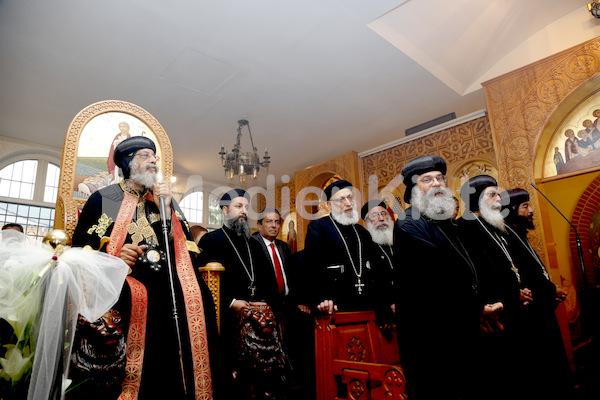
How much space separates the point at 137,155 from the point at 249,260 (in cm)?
142

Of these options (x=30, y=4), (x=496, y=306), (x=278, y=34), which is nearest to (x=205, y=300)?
(x=496, y=306)

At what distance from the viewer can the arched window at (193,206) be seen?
1071 cm

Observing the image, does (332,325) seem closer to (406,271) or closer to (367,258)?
(406,271)

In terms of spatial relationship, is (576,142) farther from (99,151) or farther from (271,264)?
(99,151)

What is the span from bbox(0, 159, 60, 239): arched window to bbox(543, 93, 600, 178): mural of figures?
9519mm

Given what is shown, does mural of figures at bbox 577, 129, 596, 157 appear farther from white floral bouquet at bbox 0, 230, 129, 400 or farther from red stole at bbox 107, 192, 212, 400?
white floral bouquet at bbox 0, 230, 129, 400

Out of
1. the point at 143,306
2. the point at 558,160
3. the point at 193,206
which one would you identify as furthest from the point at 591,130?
the point at 193,206

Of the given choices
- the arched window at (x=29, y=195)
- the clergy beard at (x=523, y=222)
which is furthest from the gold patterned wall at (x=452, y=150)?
the arched window at (x=29, y=195)

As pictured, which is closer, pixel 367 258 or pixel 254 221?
pixel 367 258

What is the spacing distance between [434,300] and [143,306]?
5.58 feet

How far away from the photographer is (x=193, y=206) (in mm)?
10914

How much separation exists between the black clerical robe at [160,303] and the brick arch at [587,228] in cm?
518

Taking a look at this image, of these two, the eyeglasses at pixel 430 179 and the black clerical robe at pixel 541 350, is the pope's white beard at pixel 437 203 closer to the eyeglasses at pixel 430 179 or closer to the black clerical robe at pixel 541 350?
the eyeglasses at pixel 430 179

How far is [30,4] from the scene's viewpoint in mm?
4438
